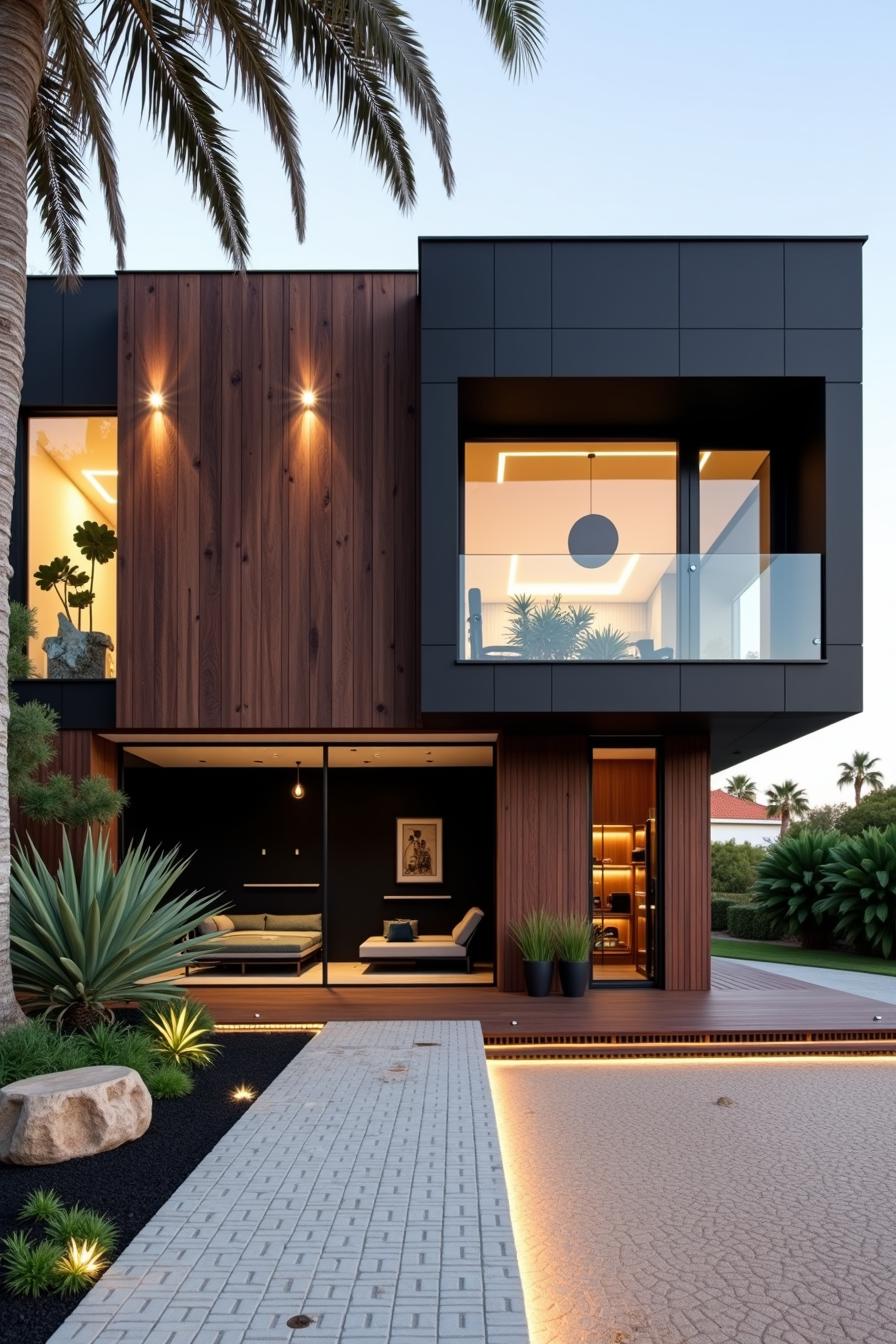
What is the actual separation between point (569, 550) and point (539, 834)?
9.42ft

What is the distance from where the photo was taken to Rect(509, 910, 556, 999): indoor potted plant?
10.0 meters

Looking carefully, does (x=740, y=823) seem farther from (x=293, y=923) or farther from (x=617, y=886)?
(x=293, y=923)

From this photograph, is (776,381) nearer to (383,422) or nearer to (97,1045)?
(383,422)

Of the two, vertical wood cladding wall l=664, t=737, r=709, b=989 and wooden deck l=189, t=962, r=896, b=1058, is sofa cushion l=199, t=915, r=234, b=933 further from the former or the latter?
vertical wood cladding wall l=664, t=737, r=709, b=989

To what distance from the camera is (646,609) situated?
9.46 metres

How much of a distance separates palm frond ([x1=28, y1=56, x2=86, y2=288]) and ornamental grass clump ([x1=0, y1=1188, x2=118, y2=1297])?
7.72 m

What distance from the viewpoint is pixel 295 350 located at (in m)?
10.5

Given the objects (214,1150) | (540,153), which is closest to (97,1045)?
(214,1150)

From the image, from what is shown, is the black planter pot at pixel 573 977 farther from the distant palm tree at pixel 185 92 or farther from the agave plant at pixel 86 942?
the distant palm tree at pixel 185 92

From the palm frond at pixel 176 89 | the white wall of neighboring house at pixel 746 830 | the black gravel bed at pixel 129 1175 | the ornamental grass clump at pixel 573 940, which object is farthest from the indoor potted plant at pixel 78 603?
the white wall of neighboring house at pixel 746 830

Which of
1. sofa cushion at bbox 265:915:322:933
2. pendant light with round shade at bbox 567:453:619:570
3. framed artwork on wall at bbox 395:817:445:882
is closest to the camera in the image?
pendant light with round shade at bbox 567:453:619:570

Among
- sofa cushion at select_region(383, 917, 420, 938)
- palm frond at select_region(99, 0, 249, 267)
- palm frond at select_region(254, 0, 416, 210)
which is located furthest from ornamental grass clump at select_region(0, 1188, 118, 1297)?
sofa cushion at select_region(383, 917, 420, 938)

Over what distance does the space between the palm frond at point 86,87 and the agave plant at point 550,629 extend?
4.98 metres

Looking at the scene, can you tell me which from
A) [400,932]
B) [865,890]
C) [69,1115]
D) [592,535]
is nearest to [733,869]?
[865,890]
